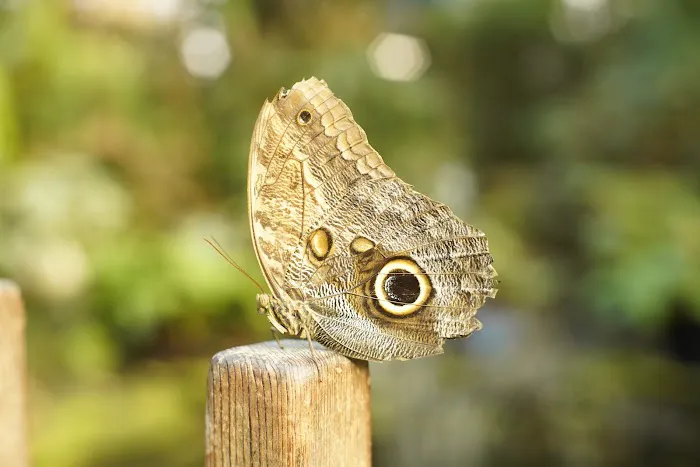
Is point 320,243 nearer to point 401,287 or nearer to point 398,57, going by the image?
point 401,287

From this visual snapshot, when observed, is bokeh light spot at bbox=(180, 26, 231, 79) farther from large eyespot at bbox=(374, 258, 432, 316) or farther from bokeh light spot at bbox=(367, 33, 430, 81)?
large eyespot at bbox=(374, 258, 432, 316)

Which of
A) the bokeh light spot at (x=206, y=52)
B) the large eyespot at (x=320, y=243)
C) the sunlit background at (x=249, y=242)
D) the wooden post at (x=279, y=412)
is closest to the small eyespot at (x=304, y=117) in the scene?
the large eyespot at (x=320, y=243)

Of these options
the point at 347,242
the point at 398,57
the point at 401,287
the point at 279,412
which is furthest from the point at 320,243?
the point at 398,57

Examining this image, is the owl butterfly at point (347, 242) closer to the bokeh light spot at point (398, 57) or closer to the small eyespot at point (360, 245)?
the small eyespot at point (360, 245)

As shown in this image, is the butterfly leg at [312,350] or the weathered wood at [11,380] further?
the weathered wood at [11,380]

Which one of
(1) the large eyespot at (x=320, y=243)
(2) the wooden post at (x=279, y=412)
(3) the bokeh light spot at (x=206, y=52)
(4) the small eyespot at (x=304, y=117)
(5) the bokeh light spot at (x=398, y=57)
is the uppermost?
(5) the bokeh light spot at (x=398, y=57)

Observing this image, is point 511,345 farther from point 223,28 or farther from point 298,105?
point 298,105

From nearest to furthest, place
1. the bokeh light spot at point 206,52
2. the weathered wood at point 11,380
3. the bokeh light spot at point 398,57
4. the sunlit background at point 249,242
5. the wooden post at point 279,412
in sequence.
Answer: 1. the wooden post at point 279,412
2. the weathered wood at point 11,380
3. the sunlit background at point 249,242
4. the bokeh light spot at point 206,52
5. the bokeh light spot at point 398,57
